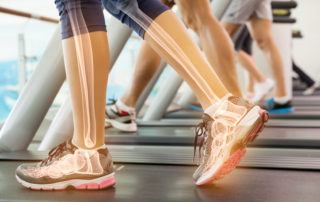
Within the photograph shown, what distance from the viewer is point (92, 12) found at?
3.53ft

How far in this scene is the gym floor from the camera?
3.40ft

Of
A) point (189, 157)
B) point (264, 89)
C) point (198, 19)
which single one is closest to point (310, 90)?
point (264, 89)

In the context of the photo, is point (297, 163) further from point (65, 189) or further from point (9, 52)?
point (9, 52)

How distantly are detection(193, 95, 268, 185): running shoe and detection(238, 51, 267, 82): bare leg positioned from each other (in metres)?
2.76

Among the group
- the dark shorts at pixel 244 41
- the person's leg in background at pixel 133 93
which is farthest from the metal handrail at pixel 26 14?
the dark shorts at pixel 244 41

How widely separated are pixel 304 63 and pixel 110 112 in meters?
6.97

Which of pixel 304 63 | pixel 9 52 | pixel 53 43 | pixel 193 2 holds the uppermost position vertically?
pixel 193 2

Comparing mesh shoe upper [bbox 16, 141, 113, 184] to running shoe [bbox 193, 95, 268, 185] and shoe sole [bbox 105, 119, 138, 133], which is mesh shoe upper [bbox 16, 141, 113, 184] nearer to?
running shoe [bbox 193, 95, 268, 185]

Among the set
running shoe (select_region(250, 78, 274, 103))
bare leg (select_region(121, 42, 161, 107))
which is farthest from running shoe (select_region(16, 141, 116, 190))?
running shoe (select_region(250, 78, 274, 103))

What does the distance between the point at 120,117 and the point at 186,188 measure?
1.23 metres

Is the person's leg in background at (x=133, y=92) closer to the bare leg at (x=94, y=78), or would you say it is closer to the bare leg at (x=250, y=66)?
the bare leg at (x=94, y=78)

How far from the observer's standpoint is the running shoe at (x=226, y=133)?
1.06 meters

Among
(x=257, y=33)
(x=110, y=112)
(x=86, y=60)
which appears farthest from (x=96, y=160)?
(x=257, y=33)
